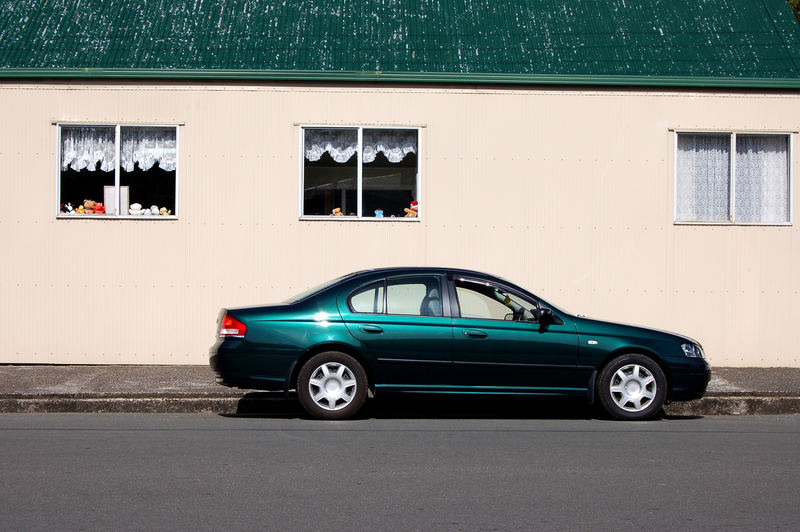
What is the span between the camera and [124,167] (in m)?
13.4

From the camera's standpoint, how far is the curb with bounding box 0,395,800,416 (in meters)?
10.2

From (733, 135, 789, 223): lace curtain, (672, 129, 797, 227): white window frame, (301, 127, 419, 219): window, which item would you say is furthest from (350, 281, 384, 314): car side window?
(733, 135, 789, 223): lace curtain

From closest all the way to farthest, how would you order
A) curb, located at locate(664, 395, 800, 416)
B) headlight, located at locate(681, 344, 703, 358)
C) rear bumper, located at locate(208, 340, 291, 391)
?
rear bumper, located at locate(208, 340, 291, 391)
headlight, located at locate(681, 344, 703, 358)
curb, located at locate(664, 395, 800, 416)

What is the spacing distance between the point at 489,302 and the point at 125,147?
598 centimetres

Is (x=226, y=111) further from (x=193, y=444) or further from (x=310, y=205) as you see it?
(x=193, y=444)

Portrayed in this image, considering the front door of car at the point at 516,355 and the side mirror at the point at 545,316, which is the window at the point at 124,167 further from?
the side mirror at the point at 545,316

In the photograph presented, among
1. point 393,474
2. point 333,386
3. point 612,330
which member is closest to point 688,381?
point 612,330

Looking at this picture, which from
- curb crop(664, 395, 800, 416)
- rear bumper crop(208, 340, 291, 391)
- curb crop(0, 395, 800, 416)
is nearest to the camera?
rear bumper crop(208, 340, 291, 391)

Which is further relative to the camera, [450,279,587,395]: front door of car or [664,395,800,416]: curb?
[664,395,800,416]: curb

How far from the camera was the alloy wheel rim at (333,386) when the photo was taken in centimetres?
960

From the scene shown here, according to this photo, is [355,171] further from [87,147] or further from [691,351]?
[691,351]

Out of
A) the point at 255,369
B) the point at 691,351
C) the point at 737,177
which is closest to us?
the point at 255,369

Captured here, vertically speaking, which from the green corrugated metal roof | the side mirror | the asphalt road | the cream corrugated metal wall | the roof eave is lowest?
the asphalt road

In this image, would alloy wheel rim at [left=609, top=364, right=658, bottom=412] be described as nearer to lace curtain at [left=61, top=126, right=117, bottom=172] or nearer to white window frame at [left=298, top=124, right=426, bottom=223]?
white window frame at [left=298, top=124, right=426, bottom=223]
